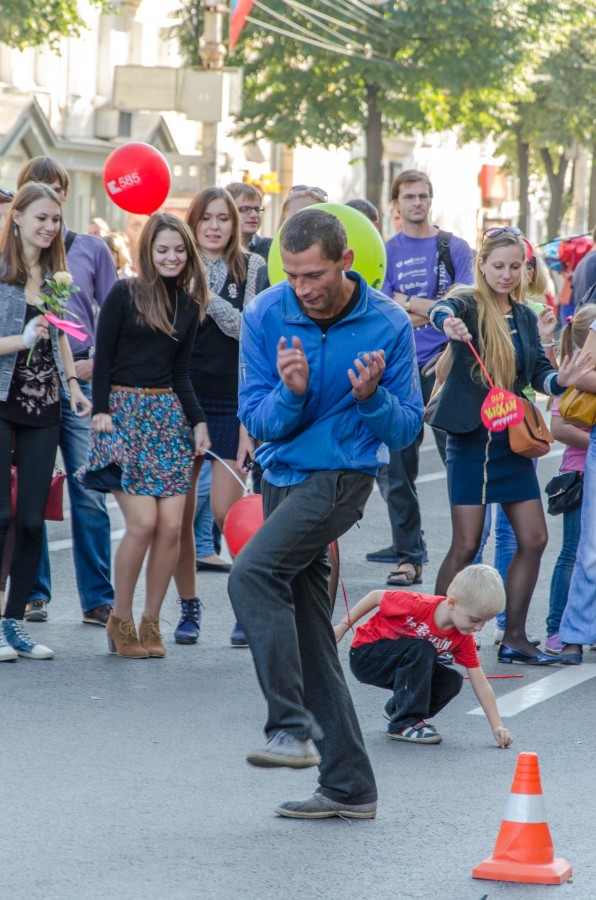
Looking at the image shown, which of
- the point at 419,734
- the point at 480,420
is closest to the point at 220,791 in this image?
the point at 419,734

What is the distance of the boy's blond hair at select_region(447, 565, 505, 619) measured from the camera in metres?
5.95

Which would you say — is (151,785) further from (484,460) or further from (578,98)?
(578,98)

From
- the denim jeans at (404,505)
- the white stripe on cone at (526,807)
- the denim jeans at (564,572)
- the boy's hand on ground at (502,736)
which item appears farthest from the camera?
the denim jeans at (404,505)

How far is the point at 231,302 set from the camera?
7906 millimetres

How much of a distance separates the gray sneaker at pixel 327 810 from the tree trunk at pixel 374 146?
27.7 metres

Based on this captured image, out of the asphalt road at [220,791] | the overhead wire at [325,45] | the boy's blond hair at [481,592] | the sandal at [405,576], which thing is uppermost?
the overhead wire at [325,45]

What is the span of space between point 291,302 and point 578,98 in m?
34.6

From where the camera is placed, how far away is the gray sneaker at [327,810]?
5066mm

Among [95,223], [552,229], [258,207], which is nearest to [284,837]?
[258,207]

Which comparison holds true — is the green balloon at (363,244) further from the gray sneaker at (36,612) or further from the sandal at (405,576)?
the sandal at (405,576)

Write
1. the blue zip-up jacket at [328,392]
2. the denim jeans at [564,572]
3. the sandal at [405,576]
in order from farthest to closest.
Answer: the sandal at [405,576], the denim jeans at [564,572], the blue zip-up jacket at [328,392]

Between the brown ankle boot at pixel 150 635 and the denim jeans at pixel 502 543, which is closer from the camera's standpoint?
the brown ankle boot at pixel 150 635

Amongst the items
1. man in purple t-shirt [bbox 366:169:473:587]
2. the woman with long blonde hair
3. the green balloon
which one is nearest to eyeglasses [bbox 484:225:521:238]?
the woman with long blonde hair

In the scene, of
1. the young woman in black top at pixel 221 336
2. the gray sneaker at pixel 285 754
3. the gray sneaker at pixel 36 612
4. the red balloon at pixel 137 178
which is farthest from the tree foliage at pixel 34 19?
the gray sneaker at pixel 285 754
